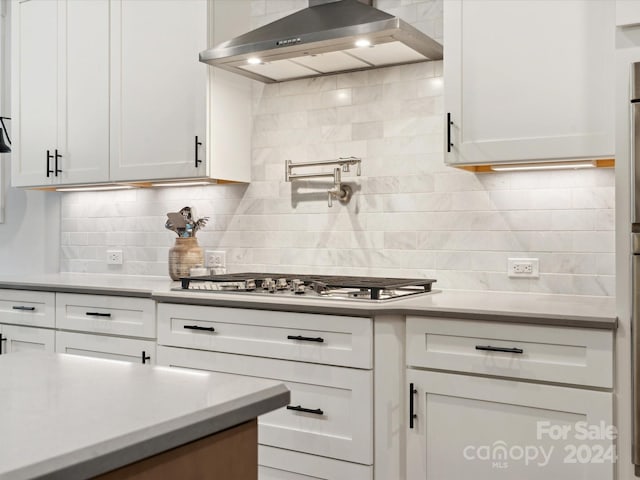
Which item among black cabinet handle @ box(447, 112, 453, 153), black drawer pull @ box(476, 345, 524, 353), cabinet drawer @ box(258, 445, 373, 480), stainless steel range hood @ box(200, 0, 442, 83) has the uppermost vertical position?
stainless steel range hood @ box(200, 0, 442, 83)

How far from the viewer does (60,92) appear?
12.7 feet

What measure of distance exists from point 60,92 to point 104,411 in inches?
129

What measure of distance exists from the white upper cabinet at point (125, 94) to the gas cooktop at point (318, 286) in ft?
2.07

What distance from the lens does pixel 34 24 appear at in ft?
13.0

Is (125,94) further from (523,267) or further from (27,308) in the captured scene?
(523,267)

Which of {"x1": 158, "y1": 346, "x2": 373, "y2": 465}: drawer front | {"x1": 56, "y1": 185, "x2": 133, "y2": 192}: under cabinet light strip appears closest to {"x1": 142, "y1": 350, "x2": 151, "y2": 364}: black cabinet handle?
{"x1": 158, "y1": 346, "x2": 373, "y2": 465}: drawer front

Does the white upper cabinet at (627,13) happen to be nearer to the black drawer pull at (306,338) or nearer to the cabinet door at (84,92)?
the black drawer pull at (306,338)

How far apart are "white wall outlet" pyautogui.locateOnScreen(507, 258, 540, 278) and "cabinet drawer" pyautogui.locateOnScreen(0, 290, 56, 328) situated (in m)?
2.21

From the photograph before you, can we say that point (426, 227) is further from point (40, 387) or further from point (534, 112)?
point (40, 387)

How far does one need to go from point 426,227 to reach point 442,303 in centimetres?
71

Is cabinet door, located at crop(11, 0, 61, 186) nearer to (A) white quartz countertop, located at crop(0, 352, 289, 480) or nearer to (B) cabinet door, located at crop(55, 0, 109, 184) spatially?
(B) cabinet door, located at crop(55, 0, 109, 184)

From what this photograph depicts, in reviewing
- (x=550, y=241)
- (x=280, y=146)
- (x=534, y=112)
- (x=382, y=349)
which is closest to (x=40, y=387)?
(x=382, y=349)

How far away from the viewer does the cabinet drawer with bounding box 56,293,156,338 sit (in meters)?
3.10

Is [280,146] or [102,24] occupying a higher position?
[102,24]
